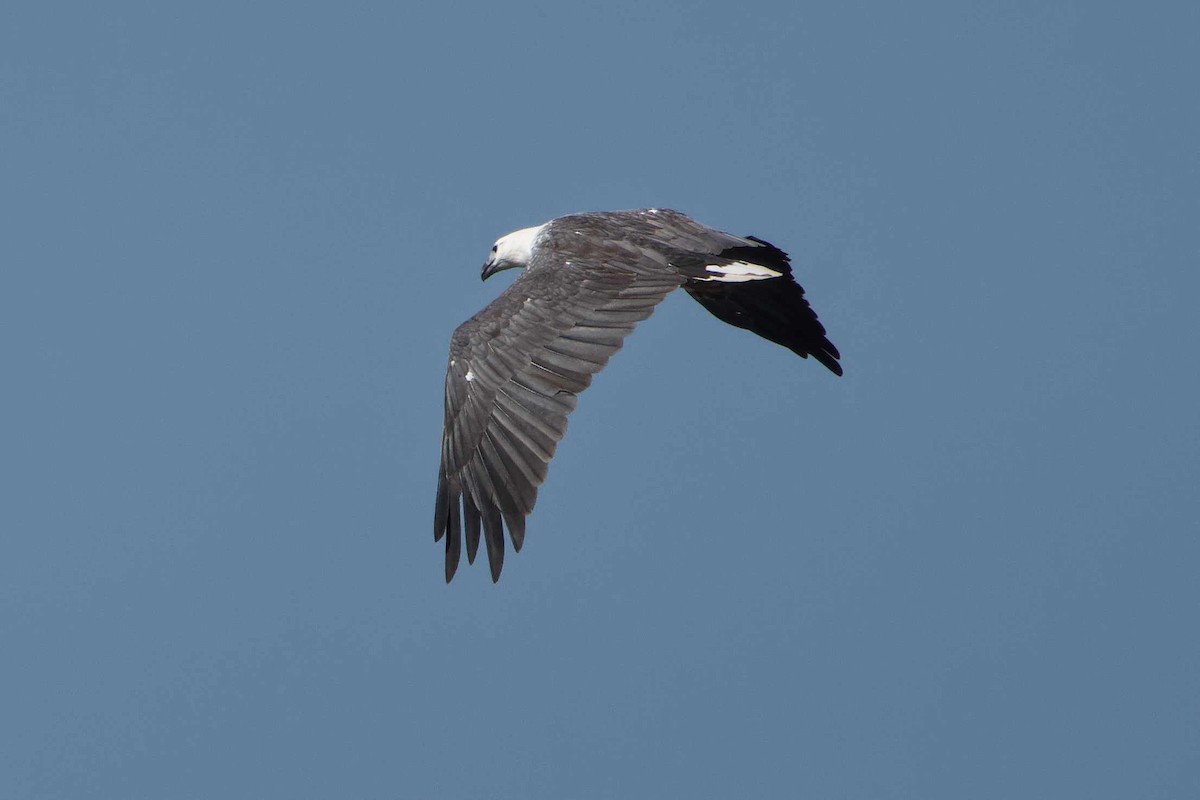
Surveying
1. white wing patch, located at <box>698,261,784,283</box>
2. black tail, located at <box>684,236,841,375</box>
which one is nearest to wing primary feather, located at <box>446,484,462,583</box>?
white wing patch, located at <box>698,261,784,283</box>

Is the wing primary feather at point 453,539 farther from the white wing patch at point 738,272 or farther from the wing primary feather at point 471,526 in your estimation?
the white wing patch at point 738,272

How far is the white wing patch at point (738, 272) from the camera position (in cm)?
1255

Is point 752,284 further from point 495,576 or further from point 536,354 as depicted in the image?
point 495,576

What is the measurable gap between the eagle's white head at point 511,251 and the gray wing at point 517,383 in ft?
4.59

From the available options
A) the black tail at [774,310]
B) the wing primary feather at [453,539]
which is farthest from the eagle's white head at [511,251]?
the wing primary feather at [453,539]

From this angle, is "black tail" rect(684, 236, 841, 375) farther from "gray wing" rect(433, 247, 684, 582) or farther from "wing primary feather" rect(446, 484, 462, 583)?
"wing primary feather" rect(446, 484, 462, 583)

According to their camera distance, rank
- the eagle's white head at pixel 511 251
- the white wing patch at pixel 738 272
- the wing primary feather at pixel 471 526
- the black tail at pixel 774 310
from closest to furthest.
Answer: the wing primary feather at pixel 471 526, the white wing patch at pixel 738 272, the black tail at pixel 774 310, the eagle's white head at pixel 511 251

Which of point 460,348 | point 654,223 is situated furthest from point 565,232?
point 460,348

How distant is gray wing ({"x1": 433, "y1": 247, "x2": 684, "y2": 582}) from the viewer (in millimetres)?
11172

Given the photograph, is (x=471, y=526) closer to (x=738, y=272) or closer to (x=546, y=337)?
(x=546, y=337)

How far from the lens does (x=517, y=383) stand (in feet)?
37.5

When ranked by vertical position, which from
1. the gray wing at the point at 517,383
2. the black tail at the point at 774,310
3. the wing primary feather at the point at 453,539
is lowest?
the wing primary feather at the point at 453,539

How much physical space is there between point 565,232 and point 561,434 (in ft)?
7.47

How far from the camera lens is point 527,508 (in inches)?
438
